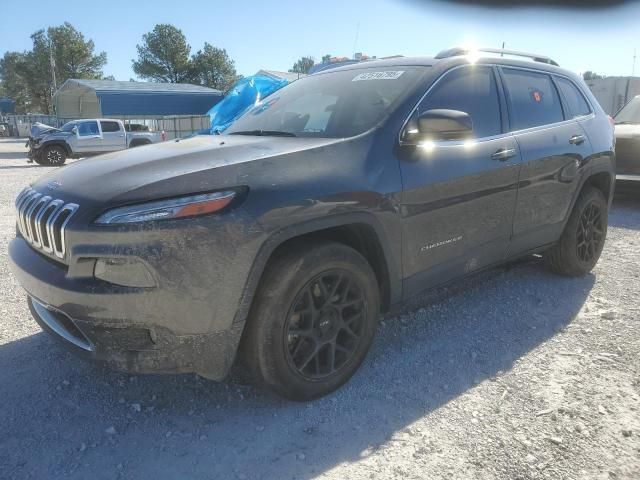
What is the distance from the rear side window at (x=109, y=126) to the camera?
19.5m

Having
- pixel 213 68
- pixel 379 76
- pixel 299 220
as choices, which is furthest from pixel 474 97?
pixel 213 68

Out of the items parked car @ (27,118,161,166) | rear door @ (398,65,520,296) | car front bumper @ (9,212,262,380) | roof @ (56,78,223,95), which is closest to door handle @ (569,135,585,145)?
rear door @ (398,65,520,296)

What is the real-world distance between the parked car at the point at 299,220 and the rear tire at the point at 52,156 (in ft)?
55.8

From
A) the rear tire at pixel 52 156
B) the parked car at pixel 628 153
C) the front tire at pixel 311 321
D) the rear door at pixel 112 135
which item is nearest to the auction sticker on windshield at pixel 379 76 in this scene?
the front tire at pixel 311 321

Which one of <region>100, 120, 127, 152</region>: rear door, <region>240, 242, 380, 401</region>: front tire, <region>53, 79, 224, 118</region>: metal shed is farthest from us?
<region>53, 79, 224, 118</region>: metal shed

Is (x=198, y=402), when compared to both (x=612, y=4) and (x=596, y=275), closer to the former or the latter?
(x=596, y=275)

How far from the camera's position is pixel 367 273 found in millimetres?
2688

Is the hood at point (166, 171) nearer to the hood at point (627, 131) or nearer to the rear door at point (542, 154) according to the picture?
the rear door at point (542, 154)

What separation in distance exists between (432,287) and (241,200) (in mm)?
1492

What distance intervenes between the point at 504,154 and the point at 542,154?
528 millimetres

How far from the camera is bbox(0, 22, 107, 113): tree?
61.2 metres

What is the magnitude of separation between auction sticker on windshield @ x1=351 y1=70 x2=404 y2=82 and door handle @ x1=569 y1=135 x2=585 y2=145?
1695mm

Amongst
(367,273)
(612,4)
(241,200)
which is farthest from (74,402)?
(612,4)

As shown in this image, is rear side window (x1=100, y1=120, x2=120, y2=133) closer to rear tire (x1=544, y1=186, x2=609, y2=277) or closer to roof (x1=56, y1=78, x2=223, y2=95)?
roof (x1=56, y1=78, x2=223, y2=95)
